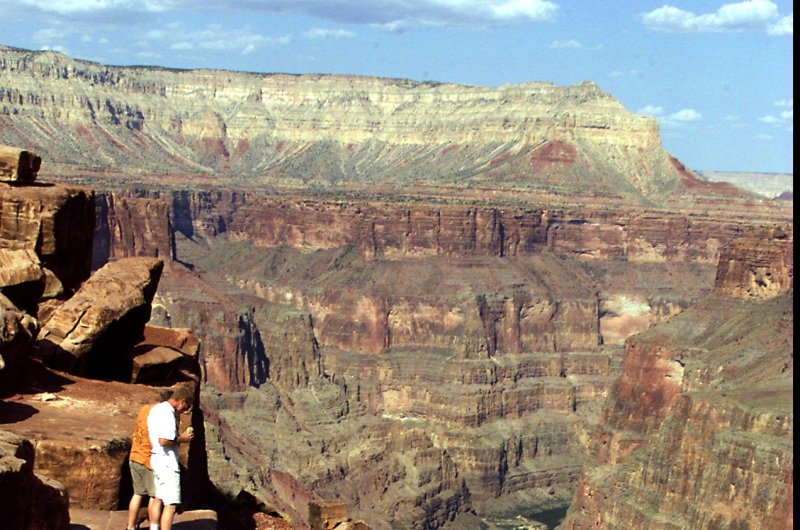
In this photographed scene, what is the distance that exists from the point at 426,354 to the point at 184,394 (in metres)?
134

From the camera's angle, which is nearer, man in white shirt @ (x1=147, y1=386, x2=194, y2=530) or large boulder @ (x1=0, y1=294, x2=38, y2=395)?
man in white shirt @ (x1=147, y1=386, x2=194, y2=530)

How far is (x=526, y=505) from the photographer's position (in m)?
133

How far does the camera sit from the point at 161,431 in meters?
18.0

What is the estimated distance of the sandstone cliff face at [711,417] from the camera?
7669 cm

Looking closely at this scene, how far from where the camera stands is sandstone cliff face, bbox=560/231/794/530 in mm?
76688

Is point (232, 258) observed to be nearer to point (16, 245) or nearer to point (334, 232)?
point (334, 232)

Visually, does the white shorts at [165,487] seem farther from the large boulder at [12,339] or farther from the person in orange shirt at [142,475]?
the large boulder at [12,339]

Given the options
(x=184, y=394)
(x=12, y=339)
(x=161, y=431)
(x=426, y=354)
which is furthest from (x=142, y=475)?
(x=426, y=354)

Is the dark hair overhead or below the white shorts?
overhead

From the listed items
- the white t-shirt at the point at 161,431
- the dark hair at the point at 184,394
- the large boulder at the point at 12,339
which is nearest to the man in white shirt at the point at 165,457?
the white t-shirt at the point at 161,431

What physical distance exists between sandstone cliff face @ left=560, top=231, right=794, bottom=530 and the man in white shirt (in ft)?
189

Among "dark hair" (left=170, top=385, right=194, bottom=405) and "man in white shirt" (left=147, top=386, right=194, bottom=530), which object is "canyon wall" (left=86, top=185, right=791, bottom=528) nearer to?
"dark hair" (left=170, top=385, right=194, bottom=405)

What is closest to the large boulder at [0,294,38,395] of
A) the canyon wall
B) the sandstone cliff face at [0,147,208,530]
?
the sandstone cliff face at [0,147,208,530]

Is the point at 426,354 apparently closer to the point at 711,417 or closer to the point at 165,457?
the point at 711,417
